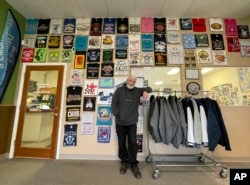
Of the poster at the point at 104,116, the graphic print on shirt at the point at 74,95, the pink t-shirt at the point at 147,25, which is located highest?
the pink t-shirt at the point at 147,25

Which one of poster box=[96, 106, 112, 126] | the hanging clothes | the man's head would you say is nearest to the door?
poster box=[96, 106, 112, 126]

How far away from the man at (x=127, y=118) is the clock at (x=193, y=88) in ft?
3.34

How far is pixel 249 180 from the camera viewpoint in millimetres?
1749

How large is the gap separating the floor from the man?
0.66 ft

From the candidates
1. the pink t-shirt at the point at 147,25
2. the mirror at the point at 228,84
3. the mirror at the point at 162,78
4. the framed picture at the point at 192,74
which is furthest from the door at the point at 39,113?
the mirror at the point at 228,84

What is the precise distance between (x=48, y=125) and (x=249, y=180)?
312 cm

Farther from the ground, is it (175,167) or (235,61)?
(235,61)

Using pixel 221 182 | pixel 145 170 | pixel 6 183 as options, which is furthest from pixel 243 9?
pixel 6 183

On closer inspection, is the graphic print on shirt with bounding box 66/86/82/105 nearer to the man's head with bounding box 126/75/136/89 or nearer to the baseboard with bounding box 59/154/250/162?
the baseboard with bounding box 59/154/250/162

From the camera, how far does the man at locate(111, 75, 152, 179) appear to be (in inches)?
97.9

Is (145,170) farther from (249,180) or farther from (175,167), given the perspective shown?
(249,180)

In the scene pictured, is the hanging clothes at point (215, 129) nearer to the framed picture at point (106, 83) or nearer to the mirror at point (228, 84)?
the mirror at point (228, 84)

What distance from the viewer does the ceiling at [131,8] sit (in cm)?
297

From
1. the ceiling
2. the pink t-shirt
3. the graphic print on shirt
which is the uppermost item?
the ceiling
